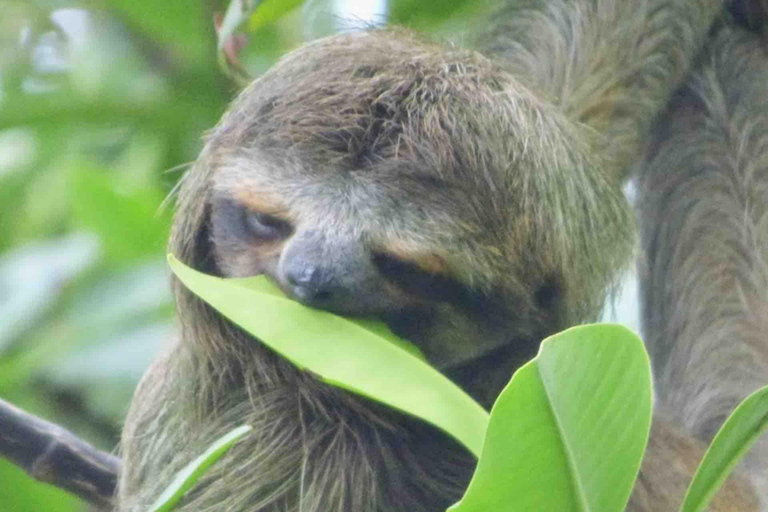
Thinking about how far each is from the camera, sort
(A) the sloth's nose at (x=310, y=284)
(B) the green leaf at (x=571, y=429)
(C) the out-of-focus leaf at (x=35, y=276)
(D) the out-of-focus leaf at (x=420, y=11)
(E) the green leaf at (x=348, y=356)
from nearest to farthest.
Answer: (B) the green leaf at (x=571, y=429) → (E) the green leaf at (x=348, y=356) → (A) the sloth's nose at (x=310, y=284) → (D) the out-of-focus leaf at (x=420, y=11) → (C) the out-of-focus leaf at (x=35, y=276)

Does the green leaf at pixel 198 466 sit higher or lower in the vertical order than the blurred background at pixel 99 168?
higher

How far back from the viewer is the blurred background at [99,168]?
3.59 m

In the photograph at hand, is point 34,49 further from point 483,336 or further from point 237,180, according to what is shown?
point 483,336

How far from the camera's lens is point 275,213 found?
86.3 inches

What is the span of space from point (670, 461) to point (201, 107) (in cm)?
171

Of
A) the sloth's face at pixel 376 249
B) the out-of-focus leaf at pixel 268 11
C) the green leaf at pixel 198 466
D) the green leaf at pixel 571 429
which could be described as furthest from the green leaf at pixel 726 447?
the out-of-focus leaf at pixel 268 11

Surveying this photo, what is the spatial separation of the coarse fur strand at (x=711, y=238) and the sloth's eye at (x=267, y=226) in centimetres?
185

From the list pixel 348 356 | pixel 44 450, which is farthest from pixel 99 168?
pixel 348 356

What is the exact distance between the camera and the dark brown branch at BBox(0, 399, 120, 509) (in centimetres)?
246

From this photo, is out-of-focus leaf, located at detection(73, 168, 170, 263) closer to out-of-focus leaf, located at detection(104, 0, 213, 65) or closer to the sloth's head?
out-of-focus leaf, located at detection(104, 0, 213, 65)

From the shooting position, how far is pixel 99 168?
3916 mm

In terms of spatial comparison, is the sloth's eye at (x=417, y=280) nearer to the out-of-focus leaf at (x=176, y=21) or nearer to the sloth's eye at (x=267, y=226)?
the sloth's eye at (x=267, y=226)

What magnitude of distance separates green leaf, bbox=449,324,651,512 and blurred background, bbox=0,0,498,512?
1.88 meters

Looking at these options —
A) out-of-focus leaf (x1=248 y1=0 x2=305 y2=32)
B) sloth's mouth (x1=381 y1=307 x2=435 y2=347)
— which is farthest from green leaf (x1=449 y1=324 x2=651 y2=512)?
out-of-focus leaf (x1=248 y1=0 x2=305 y2=32)
